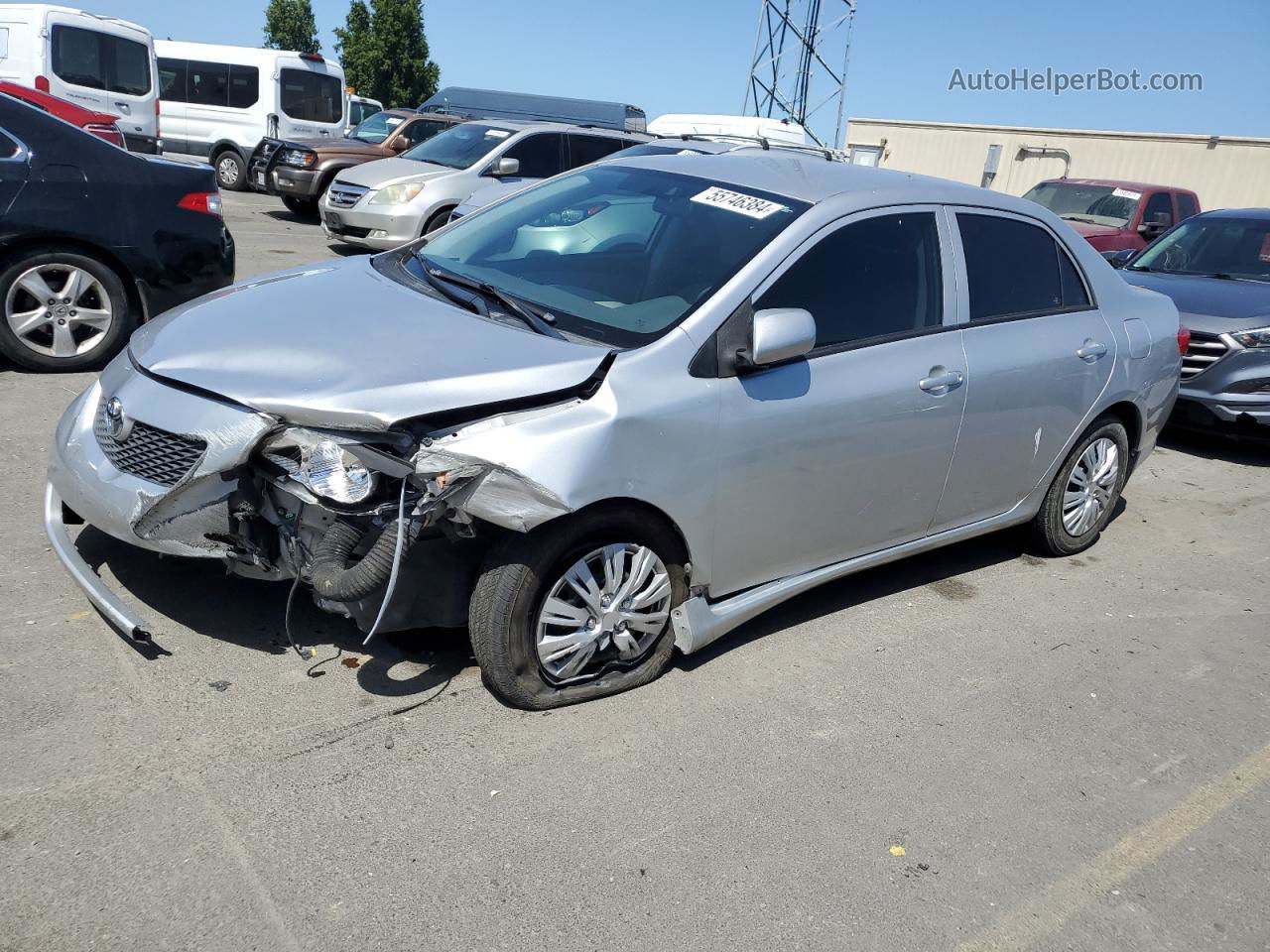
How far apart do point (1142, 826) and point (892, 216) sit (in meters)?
2.36

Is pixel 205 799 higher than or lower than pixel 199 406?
lower

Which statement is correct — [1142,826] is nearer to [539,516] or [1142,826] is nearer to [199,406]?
[539,516]

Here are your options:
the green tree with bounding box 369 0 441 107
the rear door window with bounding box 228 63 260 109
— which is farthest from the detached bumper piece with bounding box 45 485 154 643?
the green tree with bounding box 369 0 441 107

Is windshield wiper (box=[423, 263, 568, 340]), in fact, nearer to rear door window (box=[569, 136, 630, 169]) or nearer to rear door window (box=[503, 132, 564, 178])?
rear door window (box=[503, 132, 564, 178])

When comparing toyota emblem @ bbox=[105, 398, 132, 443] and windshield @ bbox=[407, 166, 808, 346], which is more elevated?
windshield @ bbox=[407, 166, 808, 346]

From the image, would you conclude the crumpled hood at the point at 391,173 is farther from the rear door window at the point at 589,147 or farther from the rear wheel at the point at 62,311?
the rear wheel at the point at 62,311

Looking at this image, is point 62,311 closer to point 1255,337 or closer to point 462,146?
point 462,146

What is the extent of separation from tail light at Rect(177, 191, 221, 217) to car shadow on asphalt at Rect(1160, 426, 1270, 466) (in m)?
6.98

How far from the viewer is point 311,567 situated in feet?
10.8

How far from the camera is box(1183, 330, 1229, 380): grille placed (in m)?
7.60

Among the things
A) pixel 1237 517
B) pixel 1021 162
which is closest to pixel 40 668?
pixel 1237 517

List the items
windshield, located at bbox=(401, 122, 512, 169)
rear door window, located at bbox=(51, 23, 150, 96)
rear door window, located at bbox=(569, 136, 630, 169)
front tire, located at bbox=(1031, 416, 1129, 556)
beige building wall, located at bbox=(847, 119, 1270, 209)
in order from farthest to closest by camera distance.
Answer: beige building wall, located at bbox=(847, 119, 1270, 209) → rear door window, located at bbox=(51, 23, 150, 96) → rear door window, located at bbox=(569, 136, 630, 169) → windshield, located at bbox=(401, 122, 512, 169) → front tire, located at bbox=(1031, 416, 1129, 556)

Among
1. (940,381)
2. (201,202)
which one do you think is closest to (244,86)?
(201,202)

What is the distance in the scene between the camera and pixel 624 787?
324 centimetres
